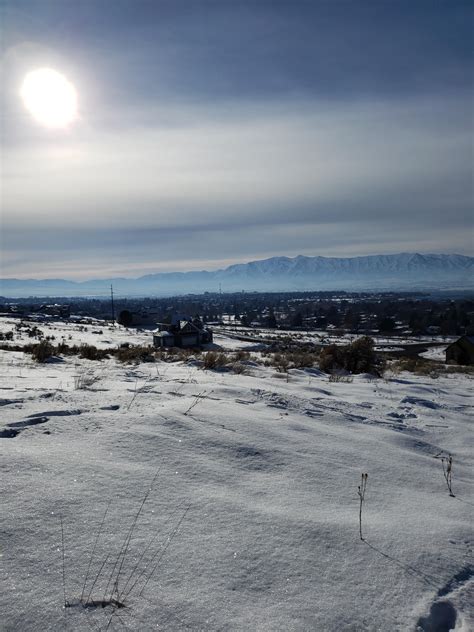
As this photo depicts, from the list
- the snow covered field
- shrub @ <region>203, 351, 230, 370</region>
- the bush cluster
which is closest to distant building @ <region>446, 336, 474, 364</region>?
the bush cluster

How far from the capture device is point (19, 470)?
250 centimetres

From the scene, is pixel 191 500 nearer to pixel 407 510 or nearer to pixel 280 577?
pixel 280 577

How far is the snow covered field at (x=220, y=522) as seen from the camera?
5.53ft

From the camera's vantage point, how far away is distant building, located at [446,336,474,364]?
23000 millimetres

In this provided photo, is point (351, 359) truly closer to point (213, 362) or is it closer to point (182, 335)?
point (213, 362)

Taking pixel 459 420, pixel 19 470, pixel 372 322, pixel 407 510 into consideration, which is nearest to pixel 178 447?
pixel 19 470

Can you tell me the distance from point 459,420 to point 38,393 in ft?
16.9

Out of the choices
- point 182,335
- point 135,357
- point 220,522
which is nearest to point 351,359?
point 135,357

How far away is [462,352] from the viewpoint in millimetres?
23719

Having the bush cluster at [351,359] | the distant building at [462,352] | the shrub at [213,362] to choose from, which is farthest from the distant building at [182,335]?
the shrub at [213,362]

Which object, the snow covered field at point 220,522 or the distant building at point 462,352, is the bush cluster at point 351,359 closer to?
the snow covered field at point 220,522

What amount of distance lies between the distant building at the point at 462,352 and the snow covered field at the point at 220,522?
21806 millimetres

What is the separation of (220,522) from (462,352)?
25289 millimetres

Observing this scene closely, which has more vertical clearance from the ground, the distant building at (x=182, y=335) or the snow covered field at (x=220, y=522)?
the snow covered field at (x=220, y=522)
